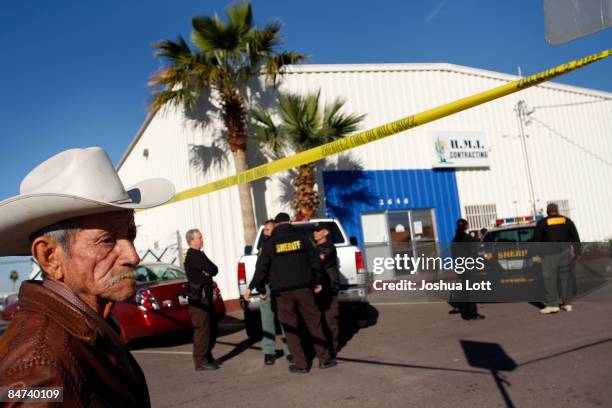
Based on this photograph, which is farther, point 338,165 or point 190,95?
point 338,165

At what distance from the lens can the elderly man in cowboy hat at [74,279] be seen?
3.82 ft

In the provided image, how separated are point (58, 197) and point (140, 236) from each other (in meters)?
19.6

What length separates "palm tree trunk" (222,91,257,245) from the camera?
14.0m

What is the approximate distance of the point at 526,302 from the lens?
10.3 m

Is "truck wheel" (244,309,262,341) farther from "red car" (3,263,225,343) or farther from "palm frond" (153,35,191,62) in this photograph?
"palm frond" (153,35,191,62)

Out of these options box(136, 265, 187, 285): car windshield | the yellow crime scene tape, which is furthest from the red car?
the yellow crime scene tape

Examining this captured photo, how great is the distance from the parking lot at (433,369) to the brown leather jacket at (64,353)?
3.84 m

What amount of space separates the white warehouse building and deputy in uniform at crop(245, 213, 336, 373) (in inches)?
316

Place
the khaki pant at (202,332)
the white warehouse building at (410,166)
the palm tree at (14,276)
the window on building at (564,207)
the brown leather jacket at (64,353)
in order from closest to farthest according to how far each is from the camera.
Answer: the brown leather jacket at (64,353) → the khaki pant at (202,332) → the white warehouse building at (410,166) → the palm tree at (14,276) → the window on building at (564,207)

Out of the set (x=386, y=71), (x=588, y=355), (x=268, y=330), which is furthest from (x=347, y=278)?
(x=386, y=71)

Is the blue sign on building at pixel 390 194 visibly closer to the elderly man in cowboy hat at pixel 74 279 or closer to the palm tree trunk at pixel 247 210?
the palm tree trunk at pixel 247 210

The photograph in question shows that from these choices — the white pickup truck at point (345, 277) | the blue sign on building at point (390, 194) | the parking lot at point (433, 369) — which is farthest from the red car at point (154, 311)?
the blue sign on building at point (390, 194)

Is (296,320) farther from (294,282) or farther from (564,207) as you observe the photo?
(564,207)

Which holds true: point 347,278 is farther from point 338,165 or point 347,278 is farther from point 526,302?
point 338,165
